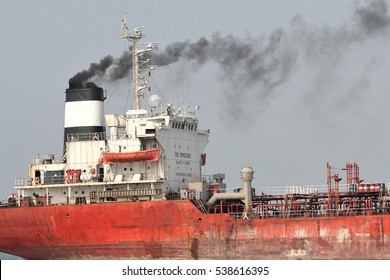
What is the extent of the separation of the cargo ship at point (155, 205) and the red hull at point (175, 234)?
52mm

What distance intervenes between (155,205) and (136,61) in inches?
358

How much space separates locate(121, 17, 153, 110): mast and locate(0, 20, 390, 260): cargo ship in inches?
2.2

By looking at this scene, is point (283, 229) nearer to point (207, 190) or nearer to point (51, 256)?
point (207, 190)

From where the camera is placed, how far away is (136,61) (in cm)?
5397

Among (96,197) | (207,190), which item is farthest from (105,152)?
(207,190)

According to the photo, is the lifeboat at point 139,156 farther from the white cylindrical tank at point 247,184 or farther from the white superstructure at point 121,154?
the white cylindrical tank at point 247,184

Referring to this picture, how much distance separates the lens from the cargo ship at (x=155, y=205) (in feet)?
156

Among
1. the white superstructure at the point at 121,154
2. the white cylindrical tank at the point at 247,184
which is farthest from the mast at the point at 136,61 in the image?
the white cylindrical tank at the point at 247,184

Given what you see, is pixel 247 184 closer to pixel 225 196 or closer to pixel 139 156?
pixel 225 196

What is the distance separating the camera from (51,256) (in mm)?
53188

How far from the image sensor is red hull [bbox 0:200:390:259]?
4647 centimetres

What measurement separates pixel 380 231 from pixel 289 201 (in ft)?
18.2

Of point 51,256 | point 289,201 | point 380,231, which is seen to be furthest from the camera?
point 51,256

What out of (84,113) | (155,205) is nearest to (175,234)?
(155,205)
